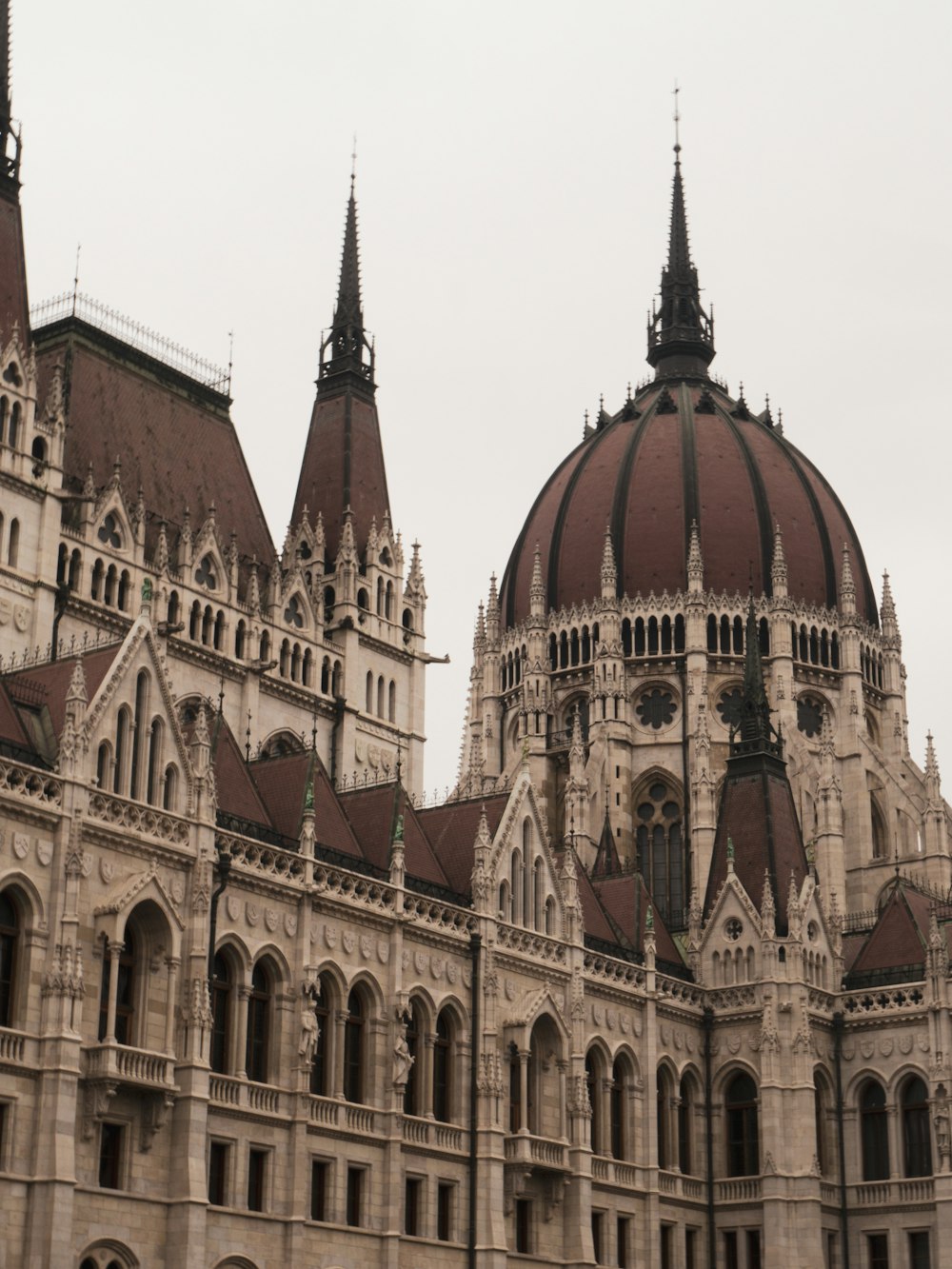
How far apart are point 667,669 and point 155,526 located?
36220mm

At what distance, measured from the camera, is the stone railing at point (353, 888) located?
5156cm

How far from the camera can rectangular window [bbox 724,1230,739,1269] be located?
64.2 metres

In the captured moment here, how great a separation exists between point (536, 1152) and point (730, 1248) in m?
11.3

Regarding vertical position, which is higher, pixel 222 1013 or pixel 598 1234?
pixel 222 1013

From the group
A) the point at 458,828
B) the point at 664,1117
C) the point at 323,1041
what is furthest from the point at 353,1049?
the point at 664,1117

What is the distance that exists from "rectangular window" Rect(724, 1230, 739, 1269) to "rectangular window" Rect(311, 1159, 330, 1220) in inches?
741

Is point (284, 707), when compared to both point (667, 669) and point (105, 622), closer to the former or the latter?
point (105, 622)

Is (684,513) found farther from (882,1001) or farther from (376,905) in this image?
(376,905)

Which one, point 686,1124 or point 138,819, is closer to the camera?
point 138,819

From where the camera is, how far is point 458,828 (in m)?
60.0

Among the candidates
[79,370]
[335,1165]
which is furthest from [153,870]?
[79,370]

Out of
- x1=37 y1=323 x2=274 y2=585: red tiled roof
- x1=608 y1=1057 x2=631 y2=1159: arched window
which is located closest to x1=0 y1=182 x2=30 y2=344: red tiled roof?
x1=37 y1=323 x2=274 y2=585: red tiled roof

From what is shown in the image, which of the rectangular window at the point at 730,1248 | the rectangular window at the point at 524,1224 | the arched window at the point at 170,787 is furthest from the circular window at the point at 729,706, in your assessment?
the arched window at the point at 170,787

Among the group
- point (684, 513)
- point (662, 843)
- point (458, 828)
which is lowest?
point (458, 828)
